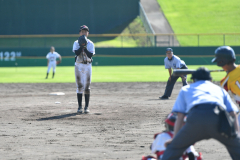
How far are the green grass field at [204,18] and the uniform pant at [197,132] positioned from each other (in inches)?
1655

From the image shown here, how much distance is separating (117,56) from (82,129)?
30.6 metres

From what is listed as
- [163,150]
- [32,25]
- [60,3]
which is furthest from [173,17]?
[163,150]

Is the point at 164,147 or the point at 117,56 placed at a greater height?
the point at 164,147

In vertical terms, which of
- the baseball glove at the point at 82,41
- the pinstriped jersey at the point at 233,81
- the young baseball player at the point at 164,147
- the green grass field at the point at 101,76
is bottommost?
the green grass field at the point at 101,76

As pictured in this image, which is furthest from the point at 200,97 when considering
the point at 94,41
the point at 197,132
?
the point at 94,41

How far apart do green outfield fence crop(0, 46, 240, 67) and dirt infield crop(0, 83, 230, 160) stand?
24.8 metres

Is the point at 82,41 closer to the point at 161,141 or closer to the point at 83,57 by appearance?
the point at 83,57

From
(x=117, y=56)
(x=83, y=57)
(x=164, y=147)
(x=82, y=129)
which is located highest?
(x=83, y=57)

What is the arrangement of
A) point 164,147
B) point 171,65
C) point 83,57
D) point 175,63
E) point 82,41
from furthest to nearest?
point 171,65, point 175,63, point 83,57, point 82,41, point 164,147

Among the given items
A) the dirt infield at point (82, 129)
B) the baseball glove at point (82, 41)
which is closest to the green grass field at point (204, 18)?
the dirt infield at point (82, 129)

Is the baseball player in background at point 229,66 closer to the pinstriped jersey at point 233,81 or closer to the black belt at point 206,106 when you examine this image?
the pinstriped jersey at point 233,81

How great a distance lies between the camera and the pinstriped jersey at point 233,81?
→ 4578 millimetres

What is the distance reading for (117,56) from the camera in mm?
38031

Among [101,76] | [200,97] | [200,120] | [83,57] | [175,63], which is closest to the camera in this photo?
[200,120]
